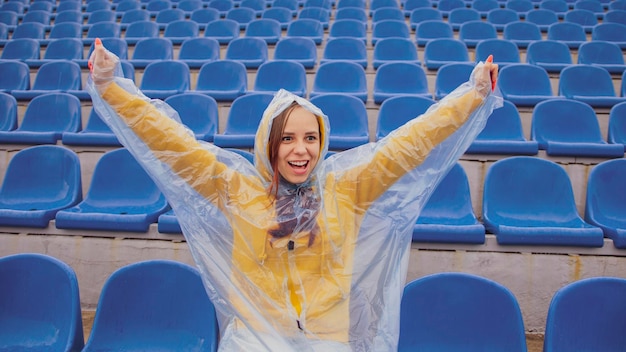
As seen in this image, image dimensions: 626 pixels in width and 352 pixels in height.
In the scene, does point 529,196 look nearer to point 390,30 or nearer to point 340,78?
point 340,78

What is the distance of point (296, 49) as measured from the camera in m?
4.31

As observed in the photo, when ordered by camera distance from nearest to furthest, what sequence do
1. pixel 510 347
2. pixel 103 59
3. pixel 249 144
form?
pixel 103 59 < pixel 510 347 < pixel 249 144

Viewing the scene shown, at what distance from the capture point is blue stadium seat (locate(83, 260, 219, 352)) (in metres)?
1.55

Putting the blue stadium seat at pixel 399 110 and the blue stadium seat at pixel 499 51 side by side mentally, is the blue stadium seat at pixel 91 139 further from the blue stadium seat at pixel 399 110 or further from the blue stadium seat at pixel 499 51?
the blue stadium seat at pixel 499 51

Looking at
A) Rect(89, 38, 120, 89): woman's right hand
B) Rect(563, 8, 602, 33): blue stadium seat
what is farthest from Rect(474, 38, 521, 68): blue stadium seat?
Rect(89, 38, 120, 89): woman's right hand

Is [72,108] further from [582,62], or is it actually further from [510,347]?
[582,62]

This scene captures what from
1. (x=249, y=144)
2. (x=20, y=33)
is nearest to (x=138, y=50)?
(x=20, y=33)

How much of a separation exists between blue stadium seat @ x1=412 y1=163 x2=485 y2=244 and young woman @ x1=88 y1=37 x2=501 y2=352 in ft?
2.60

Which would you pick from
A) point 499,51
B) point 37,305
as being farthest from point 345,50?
point 37,305

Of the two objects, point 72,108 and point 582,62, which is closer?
point 72,108

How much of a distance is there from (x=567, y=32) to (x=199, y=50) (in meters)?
3.45

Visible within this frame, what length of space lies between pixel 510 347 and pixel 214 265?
87 cm

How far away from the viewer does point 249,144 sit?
2705 millimetres

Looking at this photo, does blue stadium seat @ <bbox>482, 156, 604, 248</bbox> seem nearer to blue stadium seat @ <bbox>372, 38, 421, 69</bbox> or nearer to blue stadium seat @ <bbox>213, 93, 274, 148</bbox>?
blue stadium seat @ <bbox>213, 93, 274, 148</bbox>
